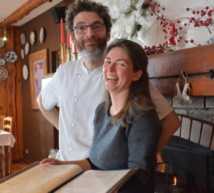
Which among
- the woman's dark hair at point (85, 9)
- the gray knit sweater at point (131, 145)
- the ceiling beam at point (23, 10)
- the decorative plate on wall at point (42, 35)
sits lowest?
the gray knit sweater at point (131, 145)

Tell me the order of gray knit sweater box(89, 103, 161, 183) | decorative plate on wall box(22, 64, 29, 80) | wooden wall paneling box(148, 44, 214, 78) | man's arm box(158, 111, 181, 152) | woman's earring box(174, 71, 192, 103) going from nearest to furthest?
gray knit sweater box(89, 103, 161, 183) < man's arm box(158, 111, 181, 152) < wooden wall paneling box(148, 44, 214, 78) < woman's earring box(174, 71, 192, 103) < decorative plate on wall box(22, 64, 29, 80)

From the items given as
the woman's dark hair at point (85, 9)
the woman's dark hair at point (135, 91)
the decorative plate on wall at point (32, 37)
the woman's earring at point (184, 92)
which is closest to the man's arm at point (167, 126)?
the woman's dark hair at point (135, 91)

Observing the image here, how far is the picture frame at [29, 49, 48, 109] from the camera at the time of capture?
4012 millimetres

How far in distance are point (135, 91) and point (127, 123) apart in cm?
15

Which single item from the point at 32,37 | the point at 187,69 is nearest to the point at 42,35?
the point at 32,37

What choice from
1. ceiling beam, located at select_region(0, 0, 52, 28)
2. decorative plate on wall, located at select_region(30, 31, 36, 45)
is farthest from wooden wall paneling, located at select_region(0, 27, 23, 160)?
decorative plate on wall, located at select_region(30, 31, 36, 45)

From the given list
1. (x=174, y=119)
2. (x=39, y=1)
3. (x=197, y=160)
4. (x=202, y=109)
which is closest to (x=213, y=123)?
(x=202, y=109)

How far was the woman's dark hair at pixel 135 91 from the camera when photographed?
0.88 metres

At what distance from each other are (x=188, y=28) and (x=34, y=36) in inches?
124

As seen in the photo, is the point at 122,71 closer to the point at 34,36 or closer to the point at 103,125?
the point at 103,125

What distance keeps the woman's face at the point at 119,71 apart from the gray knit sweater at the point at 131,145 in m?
0.12

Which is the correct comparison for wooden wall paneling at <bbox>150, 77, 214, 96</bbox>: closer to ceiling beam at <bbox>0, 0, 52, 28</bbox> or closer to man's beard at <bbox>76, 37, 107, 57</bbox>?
man's beard at <bbox>76, 37, 107, 57</bbox>

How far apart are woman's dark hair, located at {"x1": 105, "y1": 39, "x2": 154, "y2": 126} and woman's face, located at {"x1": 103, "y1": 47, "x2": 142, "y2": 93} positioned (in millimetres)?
17

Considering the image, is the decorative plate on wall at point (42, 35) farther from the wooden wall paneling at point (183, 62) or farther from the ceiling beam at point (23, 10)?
the wooden wall paneling at point (183, 62)
